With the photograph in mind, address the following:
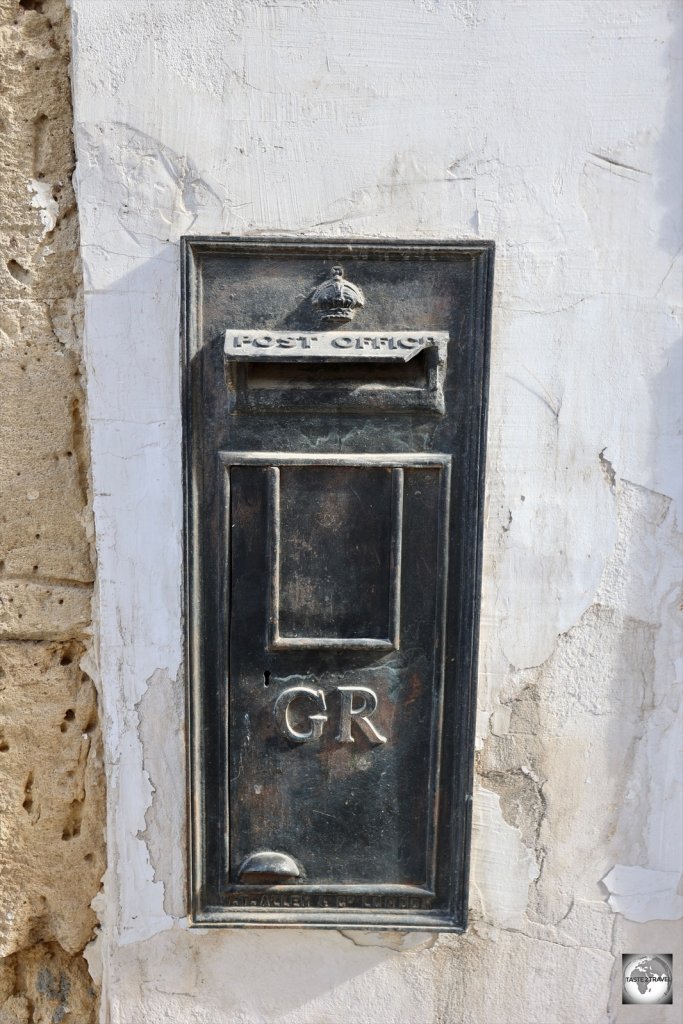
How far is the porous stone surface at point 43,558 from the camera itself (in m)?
1.44

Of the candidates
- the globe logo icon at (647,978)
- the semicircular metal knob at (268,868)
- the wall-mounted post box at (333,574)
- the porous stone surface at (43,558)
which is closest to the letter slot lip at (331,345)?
the wall-mounted post box at (333,574)

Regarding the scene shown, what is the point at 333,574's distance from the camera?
1434mm

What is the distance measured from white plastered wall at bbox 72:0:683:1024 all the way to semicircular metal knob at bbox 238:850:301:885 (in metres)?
0.18

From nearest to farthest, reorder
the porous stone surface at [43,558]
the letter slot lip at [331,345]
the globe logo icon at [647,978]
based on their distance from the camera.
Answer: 1. the letter slot lip at [331,345]
2. the porous stone surface at [43,558]
3. the globe logo icon at [647,978]

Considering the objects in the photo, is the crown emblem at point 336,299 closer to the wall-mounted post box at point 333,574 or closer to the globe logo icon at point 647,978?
the wall-mounted post box at point 333,574

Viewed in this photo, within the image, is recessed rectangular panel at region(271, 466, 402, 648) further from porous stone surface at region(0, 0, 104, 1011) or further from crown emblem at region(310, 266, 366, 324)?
porous stone surface at region(0, 0, 104, 1011)

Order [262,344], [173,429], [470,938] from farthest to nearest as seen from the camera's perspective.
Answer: [470,938]
[173,429]
[262,344]

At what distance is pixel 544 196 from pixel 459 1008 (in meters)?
1.80

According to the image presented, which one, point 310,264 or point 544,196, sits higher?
point 544,196

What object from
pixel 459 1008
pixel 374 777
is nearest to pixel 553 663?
pixel 374 777

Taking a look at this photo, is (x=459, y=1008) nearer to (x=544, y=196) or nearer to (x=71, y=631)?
(x=71, y=631)

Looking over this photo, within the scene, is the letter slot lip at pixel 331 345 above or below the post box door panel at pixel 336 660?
above

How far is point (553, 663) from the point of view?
5.00 feet

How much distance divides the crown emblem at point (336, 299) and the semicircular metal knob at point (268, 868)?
1.13 meters
